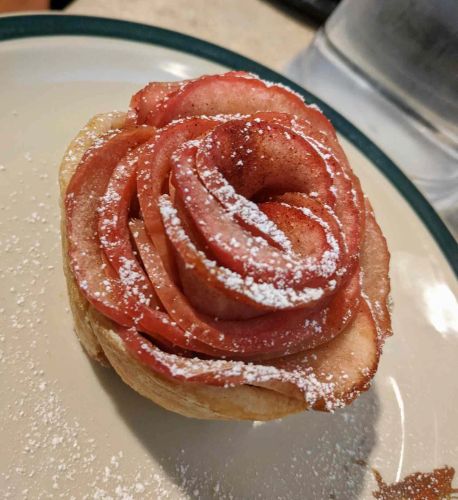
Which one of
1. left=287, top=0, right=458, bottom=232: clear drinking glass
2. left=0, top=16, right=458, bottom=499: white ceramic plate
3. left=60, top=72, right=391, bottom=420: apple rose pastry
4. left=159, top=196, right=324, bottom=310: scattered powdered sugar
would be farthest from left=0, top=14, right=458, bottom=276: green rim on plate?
left=159, top=196, right=324, bottom=310: scattered powdered sugar

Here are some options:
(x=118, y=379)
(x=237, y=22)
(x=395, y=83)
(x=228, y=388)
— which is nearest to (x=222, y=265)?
(x=228, y=388)

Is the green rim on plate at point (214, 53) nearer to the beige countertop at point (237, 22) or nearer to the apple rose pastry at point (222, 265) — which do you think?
the beige countertop at point (237, 22)

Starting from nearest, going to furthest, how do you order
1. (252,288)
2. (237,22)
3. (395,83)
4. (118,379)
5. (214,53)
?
(252,288)
(118,379)
(214,53)
(395,83)
(237,22)

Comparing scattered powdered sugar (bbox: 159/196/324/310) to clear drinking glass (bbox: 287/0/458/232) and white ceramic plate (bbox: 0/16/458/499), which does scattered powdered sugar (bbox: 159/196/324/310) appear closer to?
white ceramic plate (bbox: 0/16/458/499)

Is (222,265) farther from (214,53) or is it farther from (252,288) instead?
(214,53)

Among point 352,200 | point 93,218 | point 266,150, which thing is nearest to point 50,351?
point 93,218
